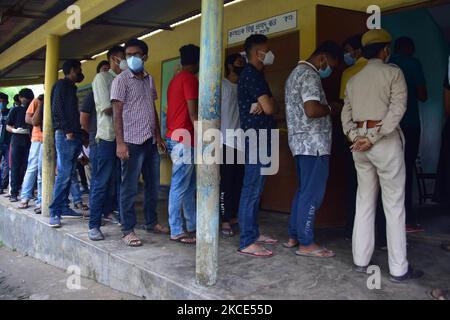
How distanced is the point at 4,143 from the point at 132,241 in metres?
4.95

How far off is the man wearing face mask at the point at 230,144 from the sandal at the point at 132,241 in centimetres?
87

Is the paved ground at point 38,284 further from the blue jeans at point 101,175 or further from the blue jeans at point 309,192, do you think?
the blue jeans at point 309,192

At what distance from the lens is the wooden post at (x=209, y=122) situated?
286 cm

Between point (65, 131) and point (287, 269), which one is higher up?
point (65, 131)

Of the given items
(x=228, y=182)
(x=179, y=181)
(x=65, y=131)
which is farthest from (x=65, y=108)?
(x=228, y=182)

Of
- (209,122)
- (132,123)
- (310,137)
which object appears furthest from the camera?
(132,123)

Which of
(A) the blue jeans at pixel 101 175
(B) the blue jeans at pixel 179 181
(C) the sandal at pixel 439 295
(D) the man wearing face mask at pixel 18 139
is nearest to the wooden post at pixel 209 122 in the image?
(B) the blue jeans at pixel 179 181

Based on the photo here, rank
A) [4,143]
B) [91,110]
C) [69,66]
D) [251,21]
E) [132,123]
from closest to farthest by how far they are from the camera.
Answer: [132,123] < [91,110] < [69,66] < [251,21] < [4,143]

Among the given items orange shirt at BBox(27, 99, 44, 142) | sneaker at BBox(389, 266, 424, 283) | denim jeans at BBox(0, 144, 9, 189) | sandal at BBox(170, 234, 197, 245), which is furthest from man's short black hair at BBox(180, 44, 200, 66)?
denim jeans at BBox(0, 144, 9, 189)

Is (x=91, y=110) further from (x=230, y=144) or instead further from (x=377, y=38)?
(x=377, y=38)

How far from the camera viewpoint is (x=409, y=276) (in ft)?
9.83

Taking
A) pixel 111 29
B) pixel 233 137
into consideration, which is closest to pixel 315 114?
pixel 233 137

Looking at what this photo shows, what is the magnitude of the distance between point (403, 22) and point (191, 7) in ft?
10.6
